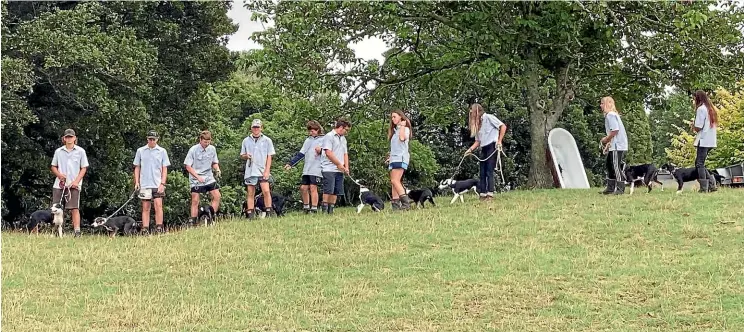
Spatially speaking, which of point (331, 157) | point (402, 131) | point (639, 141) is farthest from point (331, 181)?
point (639, 141)

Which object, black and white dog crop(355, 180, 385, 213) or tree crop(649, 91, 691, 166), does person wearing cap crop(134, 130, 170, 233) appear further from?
tree crop(649, 91, 691, 166)

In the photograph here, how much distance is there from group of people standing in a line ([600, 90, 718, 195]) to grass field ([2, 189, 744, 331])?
927mm

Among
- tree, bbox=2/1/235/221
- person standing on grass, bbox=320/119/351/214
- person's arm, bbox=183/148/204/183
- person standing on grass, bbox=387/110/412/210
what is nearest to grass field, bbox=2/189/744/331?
person standing on grass, bbox=387/110/412/210

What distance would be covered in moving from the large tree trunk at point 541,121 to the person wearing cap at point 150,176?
918 cm

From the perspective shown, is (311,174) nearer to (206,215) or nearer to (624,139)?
(206,215)

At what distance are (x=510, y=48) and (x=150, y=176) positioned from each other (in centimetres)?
878

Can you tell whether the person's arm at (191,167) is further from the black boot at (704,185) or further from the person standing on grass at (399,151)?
the black boot at (704,185)

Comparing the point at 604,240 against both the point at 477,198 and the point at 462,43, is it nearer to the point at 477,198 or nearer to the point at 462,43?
the point at 477,198

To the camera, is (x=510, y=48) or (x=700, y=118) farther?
(x=510, y=48)

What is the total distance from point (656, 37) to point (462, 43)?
4.34 metres

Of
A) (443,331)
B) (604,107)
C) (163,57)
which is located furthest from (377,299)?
(163,57)

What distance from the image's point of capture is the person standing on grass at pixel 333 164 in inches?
572

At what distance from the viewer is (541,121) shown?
2027 cm

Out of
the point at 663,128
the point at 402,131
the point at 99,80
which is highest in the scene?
the point at 663,128
